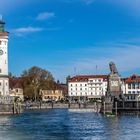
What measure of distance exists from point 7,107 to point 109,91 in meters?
22.8

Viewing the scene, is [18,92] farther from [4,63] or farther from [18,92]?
[4,63]

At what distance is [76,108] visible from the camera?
547ft

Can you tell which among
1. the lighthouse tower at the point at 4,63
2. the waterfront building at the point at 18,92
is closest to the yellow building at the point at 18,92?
the waterfront building at the point at 18,92

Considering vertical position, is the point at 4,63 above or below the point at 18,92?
above

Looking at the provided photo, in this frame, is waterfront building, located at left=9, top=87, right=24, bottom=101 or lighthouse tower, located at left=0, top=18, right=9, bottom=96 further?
waterfront building, located at left=9, top=87, right=24, bottom=101

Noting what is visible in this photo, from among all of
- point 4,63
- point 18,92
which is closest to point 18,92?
point 18,92

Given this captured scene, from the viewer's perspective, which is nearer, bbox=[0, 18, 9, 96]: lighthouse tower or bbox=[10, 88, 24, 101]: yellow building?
bbox=[0, 18, 9, 96]: lighthouse tower

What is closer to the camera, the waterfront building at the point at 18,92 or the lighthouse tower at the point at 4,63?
the lighthouse tower at the point at 4,63

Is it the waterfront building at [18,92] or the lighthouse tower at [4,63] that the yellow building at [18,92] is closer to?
the waterfront building at [18,92]

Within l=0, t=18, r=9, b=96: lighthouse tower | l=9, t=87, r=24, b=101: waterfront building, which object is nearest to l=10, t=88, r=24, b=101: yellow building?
l=9, t=87, r=24, b=101: waterfront building

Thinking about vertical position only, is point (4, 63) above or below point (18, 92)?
above

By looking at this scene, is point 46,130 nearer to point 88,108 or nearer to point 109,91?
point 109,91

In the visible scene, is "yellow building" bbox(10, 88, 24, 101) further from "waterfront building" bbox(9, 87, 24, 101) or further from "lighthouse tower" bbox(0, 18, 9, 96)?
"lighthouse tower" bbox(0, 18, 9, 96)

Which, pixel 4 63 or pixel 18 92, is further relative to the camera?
pixel 18 92
